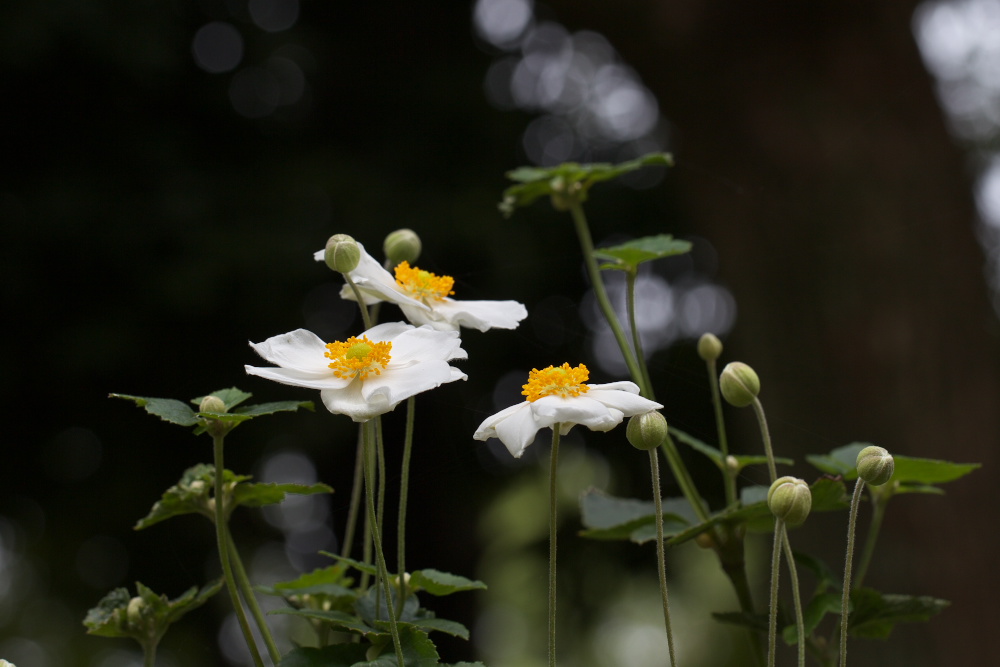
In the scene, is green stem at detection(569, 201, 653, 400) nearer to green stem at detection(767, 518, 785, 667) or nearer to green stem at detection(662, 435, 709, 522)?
green stem at detection(662, 435, 709, 522)

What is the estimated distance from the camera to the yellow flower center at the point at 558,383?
364 millimetres

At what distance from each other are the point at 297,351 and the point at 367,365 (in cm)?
4

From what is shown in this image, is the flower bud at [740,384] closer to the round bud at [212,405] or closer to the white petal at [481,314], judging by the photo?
the white petal at [481,314]

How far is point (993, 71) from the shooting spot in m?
3.30

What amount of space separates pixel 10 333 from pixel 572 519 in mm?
1716

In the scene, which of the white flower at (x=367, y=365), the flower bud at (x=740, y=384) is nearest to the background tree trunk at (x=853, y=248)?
the flower bud at (x=740, y=384)

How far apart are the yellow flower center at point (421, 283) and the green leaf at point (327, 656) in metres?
0.18

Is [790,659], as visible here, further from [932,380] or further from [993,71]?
[993,71]

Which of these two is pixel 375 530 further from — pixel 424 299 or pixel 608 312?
pixel 608 312

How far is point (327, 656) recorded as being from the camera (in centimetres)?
39

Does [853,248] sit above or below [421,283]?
below

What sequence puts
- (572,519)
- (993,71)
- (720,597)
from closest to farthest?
1. (572,519)
2. (993,71)
3. (720,597)

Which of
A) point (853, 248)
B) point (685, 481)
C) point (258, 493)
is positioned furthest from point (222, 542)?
point (853, 248)

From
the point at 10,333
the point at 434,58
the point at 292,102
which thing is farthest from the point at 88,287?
the point at 434,58
